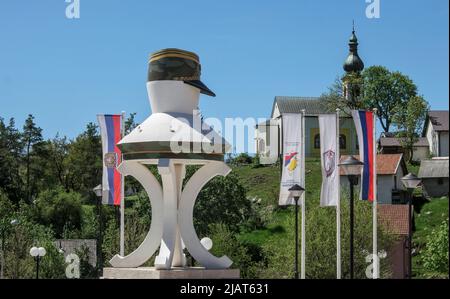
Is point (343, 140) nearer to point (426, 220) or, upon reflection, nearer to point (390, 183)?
point (390, 183)

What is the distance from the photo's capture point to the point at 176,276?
21.9 metres

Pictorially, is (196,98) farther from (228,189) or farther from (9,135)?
(9,135)

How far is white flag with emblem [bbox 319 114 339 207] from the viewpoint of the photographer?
29469 mm

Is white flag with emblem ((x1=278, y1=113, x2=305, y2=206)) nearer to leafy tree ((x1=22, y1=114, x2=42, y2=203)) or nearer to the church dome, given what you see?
leafy tree ((x1=22, y1=114, x2=42, y2=203))

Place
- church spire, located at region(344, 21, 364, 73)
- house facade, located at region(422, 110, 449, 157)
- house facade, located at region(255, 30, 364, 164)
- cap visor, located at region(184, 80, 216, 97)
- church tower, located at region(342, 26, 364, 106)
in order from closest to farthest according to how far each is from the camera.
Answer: cap visor, located at region(184, 80, 216, 97), house facade, located at region(422, 110, 449, 157), house facade, located at region(255, 30, 364, 164), church tower, located at region(342, 26, 364, 106), church spire, located at region(344, 21, 364, 73)

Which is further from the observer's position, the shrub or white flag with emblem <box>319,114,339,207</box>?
the shrub

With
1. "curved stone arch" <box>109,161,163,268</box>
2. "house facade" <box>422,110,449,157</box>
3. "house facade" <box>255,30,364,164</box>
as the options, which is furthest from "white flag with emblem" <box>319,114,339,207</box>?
"house facade" <box>422,110,449,157</box>

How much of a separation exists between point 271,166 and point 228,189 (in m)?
38.7

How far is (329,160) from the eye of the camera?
96.7ft

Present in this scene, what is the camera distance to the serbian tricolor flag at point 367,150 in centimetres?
2908

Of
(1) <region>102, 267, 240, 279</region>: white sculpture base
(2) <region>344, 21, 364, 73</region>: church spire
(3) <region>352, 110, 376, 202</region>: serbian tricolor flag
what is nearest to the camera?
(1) <region>102, 267, 240, 279</region>: white sculpture base

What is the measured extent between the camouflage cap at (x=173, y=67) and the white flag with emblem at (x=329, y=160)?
7.44 m

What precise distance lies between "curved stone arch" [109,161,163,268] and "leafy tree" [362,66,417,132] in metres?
75.7

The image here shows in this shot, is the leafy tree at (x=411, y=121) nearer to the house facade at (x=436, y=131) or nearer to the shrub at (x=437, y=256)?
the house facade at (x=436, y=131)
